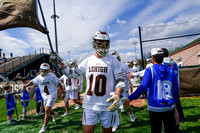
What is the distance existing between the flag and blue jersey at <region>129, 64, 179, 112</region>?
229 centimetres

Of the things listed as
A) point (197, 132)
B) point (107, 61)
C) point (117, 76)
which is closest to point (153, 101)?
point (117, 76)

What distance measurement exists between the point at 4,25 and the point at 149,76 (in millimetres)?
3466

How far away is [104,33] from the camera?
258cm

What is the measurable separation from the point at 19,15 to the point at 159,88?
3.33 meters

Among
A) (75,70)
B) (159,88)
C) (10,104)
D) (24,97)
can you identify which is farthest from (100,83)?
(24,97)

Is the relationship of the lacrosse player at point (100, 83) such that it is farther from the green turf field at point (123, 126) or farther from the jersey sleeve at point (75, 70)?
the green turf field at point (123, 126)

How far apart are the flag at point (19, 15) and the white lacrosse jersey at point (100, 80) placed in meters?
1.36

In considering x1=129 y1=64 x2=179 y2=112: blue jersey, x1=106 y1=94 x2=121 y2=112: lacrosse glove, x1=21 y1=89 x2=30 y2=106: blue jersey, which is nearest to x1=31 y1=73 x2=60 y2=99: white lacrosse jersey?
x1=21 y1=89 x2=30 y2=106: blue jersey

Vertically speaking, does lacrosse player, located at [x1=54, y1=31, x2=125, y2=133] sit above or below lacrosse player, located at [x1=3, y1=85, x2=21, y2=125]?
above

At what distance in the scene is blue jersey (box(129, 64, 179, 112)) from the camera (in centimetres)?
236

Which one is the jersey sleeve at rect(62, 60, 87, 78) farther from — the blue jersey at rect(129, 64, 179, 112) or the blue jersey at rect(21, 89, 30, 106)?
the blue jersey at rect(21, 89, 30, 106)

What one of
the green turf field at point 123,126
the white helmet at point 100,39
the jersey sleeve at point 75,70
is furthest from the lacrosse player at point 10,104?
the white helmet at point 100,39

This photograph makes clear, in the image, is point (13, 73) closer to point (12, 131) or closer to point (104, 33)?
point (12, 131)

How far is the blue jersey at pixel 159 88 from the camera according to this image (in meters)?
2.36
